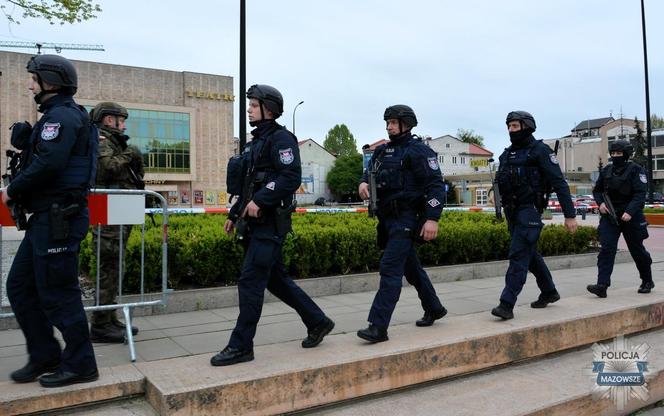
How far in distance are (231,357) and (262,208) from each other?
1.02m

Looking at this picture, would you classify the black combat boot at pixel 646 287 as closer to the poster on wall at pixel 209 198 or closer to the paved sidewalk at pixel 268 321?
the paved sidewalk at pixel 268 321

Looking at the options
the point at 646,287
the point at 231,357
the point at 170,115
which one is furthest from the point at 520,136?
the point at 170,115

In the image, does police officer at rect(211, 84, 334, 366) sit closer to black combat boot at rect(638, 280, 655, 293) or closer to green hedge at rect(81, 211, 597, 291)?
green hedge at rect(81, 211, 597, 291)

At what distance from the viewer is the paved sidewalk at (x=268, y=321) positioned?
14.8ft

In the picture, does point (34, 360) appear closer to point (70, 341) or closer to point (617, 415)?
point (70, 341)

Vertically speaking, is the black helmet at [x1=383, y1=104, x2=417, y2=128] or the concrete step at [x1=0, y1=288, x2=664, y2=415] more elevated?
the black helmet at [x1=383, y1=104, x2=417, y2=128]

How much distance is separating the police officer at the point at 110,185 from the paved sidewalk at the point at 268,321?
19 cm

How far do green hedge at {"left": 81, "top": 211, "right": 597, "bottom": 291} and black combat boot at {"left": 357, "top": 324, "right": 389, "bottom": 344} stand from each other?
2.75m

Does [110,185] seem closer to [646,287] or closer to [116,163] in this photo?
[116,163]

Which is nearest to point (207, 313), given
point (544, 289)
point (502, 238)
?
point (544, 289)

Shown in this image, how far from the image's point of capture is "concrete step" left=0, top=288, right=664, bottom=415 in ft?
10.8

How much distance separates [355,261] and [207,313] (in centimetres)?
234

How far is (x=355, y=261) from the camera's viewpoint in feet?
25.0

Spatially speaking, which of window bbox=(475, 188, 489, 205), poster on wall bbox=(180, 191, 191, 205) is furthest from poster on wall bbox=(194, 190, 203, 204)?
window bbox=(475, 188, 489, 205)
